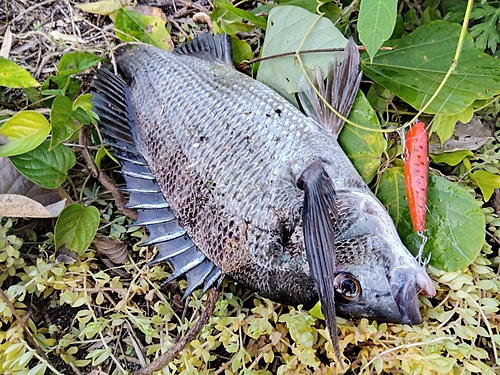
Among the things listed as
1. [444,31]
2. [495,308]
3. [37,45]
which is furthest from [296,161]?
[37,45]

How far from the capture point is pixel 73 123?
2.04 metres

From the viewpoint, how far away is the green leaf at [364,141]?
189 centimetres

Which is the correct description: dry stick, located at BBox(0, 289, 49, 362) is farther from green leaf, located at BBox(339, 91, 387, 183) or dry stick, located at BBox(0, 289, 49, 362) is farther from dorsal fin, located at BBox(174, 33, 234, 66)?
green leaf, located at BBox(339, 91, 387, 183)

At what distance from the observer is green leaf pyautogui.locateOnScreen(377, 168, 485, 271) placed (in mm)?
1778

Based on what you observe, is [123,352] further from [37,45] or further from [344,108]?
[37,45]

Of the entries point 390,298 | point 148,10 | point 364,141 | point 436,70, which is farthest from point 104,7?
point 390,298

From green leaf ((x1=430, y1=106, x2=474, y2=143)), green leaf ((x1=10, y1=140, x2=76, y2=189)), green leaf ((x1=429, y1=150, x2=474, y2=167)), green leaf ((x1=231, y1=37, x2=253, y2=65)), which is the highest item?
green leaf ((x1=231, y1=37, x2=253, y2=65))

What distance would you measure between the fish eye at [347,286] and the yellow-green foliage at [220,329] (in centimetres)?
23

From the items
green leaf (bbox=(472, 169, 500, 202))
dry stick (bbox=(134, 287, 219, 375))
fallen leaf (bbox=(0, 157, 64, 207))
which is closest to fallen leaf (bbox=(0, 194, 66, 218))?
fallen leaf (bbox=(0, 157, 64, 207))

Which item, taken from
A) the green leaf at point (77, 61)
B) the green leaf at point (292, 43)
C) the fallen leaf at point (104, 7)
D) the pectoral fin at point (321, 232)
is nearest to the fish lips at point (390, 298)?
the pectoral fin at point (321, 232)

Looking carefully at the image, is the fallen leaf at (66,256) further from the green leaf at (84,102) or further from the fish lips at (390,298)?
the fish lips at (390,298)

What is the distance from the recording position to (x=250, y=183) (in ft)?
5.83

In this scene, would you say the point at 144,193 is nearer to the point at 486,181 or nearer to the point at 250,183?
the point at 250,183

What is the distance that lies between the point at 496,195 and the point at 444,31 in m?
0.76
